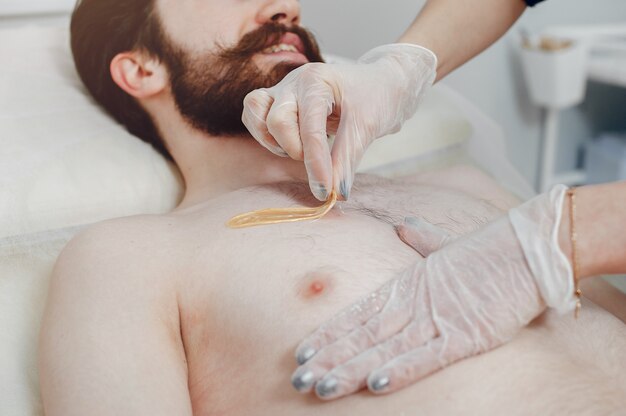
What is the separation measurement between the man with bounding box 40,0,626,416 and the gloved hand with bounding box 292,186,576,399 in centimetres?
3

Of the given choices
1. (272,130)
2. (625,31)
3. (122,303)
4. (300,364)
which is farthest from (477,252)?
(625,31)

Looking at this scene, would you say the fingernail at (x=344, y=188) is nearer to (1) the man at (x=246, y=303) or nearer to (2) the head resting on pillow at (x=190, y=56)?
(1) the man at (x=246, y=303)

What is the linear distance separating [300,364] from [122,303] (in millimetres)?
292

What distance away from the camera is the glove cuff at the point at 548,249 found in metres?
0.82

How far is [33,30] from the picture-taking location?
1704 mm

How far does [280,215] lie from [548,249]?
434 millimetres

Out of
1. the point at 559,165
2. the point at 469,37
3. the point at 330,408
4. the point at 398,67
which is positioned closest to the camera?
the point at 330,408

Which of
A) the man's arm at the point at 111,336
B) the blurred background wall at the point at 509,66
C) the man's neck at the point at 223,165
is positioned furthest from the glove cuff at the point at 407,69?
the blurred background wall at the point at 509,66

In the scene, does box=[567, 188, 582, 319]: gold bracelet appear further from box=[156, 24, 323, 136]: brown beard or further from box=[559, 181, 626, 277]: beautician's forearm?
box=[156, 24, 323, 136]: brown beard

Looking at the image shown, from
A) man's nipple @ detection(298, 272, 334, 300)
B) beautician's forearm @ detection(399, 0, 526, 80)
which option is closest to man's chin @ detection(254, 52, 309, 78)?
beautician's forearm @ detection(399, 0, 526, 80)

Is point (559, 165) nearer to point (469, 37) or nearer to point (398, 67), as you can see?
point (469, 37)

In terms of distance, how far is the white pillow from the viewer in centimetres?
129

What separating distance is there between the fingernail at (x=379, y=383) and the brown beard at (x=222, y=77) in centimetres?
70

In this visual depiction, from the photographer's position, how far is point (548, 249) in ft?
2.71
